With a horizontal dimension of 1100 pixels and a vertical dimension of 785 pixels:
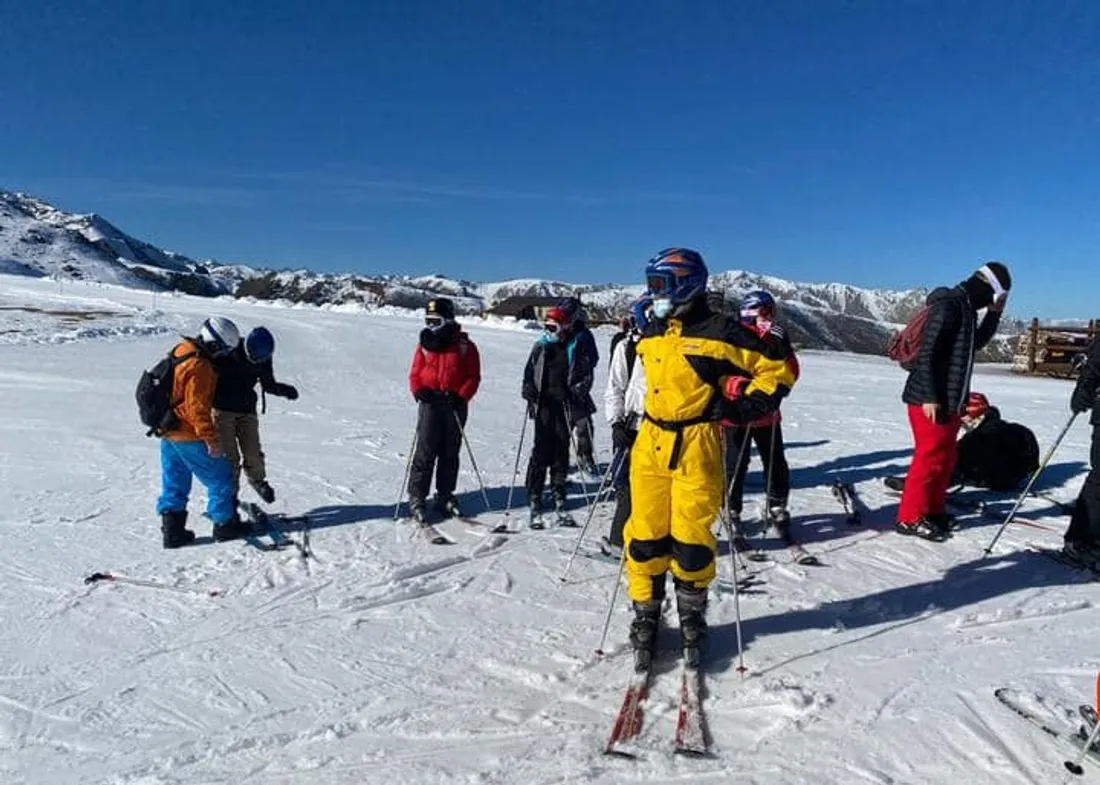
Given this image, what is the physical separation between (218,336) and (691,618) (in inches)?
169

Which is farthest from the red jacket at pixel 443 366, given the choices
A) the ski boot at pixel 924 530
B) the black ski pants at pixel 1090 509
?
the black ski pants at pixel 1090 509

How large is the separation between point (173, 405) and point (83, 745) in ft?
9.73

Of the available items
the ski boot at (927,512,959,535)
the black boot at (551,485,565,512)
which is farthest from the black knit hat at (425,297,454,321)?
the ski boot at (927,512,959,535)

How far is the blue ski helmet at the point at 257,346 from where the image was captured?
651 cm

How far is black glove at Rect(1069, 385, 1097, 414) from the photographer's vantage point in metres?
5.67

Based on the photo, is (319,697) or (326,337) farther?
(326,337)

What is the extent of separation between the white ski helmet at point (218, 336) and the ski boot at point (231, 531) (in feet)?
4.62

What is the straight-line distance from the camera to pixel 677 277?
159 inches

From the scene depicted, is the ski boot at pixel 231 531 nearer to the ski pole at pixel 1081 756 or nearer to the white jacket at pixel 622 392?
the white jacket at pixel 622 392

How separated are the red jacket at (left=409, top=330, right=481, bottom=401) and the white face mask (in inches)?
123

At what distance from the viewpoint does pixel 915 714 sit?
12.2 ft

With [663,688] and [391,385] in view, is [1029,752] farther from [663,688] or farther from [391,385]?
[391,385]

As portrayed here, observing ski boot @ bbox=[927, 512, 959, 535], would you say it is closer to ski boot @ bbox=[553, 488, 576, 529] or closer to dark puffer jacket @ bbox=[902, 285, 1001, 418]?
dark puffer jacket @ bbox=[902, 285, 1001, 418]

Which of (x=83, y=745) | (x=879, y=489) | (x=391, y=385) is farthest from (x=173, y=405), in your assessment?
(x=391, y=385)
